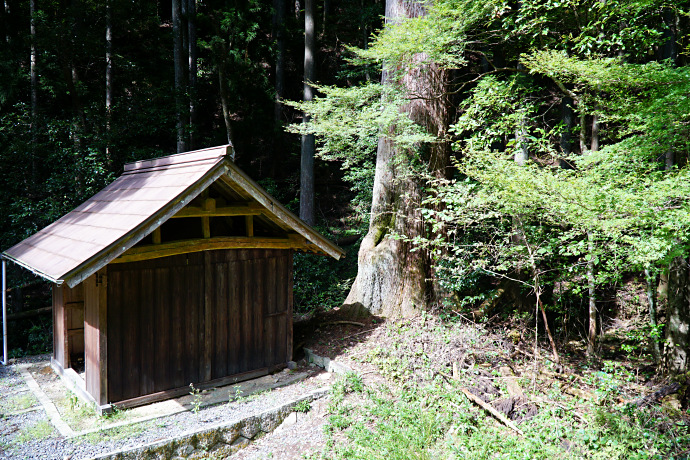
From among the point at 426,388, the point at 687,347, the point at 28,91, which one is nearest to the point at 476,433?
the point at 426,388

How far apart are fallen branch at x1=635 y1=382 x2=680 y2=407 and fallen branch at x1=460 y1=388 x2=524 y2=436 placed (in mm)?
1536

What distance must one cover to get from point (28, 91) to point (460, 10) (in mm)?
12388

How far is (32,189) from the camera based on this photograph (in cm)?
1017

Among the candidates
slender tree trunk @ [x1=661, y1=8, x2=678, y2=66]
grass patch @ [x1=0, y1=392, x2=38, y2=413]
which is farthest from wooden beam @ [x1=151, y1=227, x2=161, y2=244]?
slender tree trunk @ [x1=661, y1=8, x2=678, y2=66]

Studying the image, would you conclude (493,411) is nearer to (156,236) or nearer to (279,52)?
(156,236)

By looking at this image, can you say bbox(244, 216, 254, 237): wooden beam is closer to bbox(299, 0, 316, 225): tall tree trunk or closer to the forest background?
the forest background

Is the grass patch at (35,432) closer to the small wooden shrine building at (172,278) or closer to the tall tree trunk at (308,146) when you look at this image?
the small wooden shrine building at (172,278)

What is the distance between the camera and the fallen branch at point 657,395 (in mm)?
5176

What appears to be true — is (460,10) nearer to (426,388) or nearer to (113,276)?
(426,388)

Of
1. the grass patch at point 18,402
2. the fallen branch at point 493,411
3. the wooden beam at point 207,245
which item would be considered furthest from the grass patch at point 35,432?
the fallen branch at point 493,411

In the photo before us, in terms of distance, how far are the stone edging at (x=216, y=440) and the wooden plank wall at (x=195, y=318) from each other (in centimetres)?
108

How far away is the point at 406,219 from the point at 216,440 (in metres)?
4.59

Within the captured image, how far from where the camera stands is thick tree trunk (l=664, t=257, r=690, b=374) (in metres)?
5.93

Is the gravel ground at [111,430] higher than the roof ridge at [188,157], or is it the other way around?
the roof ridge at [188,157]
